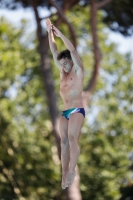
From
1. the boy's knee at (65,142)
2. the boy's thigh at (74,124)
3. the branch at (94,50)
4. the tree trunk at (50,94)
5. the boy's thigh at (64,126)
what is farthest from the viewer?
the branch at (94,50)

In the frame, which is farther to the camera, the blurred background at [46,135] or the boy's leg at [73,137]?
the blurred background at [46,135]

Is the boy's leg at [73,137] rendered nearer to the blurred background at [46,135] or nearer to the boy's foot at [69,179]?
the boy's foot at [69,179]

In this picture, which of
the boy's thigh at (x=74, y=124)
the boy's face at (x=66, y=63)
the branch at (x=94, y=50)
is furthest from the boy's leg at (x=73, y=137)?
the branch at (x=94, y=50)

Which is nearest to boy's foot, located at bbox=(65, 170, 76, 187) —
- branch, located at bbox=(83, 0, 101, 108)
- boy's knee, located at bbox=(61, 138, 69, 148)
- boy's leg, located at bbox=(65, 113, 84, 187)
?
boy's leg, located at bbox=(65, 113, 84, 187)

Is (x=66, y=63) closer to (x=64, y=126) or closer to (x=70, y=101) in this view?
(x=70, y=101)

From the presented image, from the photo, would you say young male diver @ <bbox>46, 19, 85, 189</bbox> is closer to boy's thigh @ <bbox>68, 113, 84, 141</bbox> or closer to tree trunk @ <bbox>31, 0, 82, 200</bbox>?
boy's thigh @ <bbox>68, 113, 84, 141</bbox>

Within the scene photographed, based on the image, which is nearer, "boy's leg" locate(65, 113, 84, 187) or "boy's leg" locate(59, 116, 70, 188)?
"boy's leg" locate(65, 113, 84, 187)

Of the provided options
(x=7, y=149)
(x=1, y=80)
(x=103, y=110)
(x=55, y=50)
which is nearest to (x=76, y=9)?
(x=1, y=80)

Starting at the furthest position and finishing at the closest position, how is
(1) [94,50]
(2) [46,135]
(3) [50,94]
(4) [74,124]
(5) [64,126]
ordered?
1. (2) [46,135]
2. (3) [50,94]
3. (1) [94,50]
4. (5) [64,126]
5. (4) [74,124]

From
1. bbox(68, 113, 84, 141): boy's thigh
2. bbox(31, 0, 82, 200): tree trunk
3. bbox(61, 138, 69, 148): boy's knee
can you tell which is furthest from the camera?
bbox(31, 0, 82, 200): tree trunk

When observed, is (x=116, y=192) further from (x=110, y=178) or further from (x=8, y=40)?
(x=8, y=40)

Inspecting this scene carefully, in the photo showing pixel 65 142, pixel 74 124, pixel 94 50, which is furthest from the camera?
pixel 94 50

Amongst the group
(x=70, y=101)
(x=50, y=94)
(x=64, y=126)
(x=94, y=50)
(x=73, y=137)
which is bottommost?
(x=73, y=137)

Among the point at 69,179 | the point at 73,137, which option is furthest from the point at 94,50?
the point at 69,179
